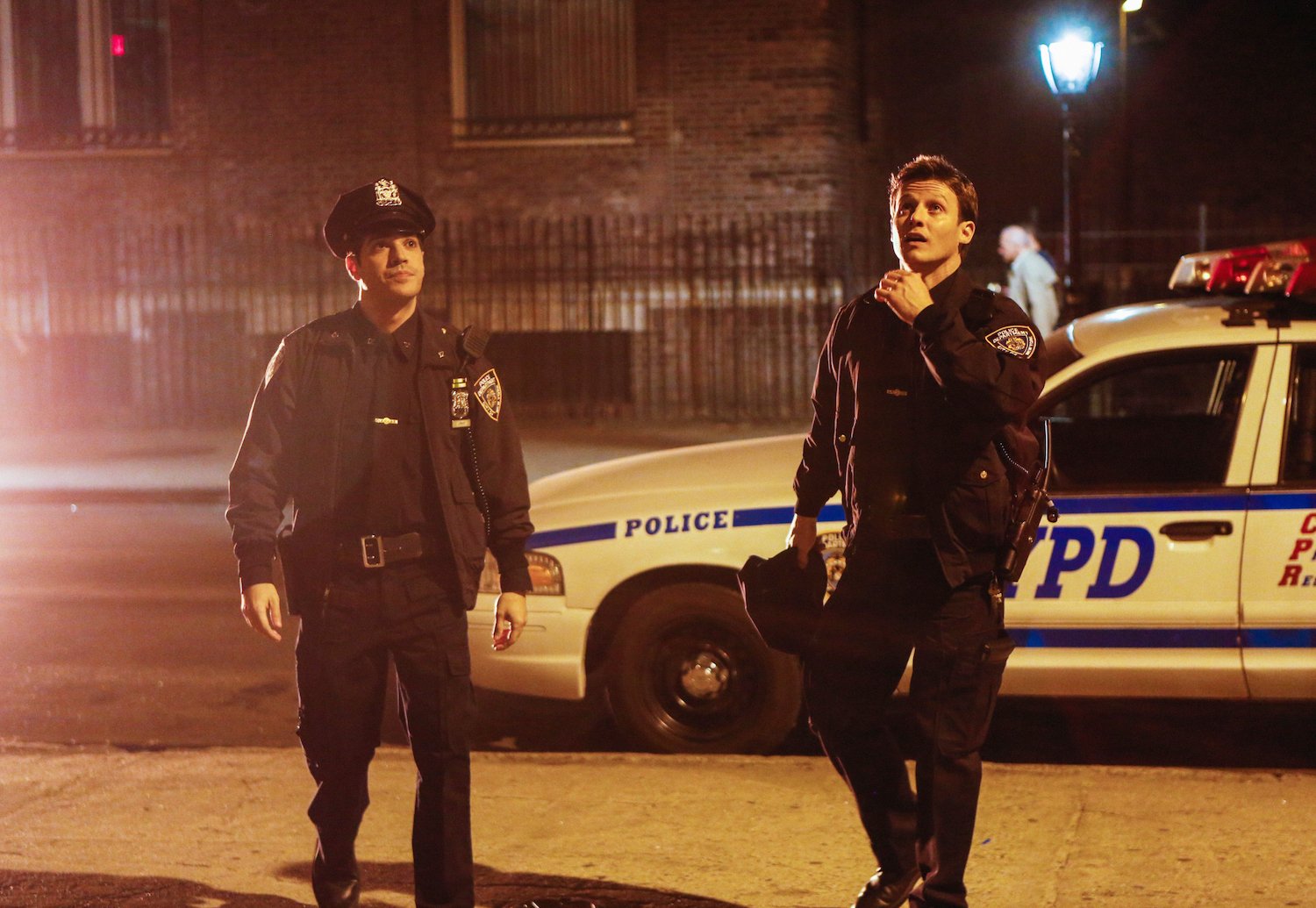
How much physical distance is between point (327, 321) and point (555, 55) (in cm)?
1616

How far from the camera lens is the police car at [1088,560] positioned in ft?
17.8

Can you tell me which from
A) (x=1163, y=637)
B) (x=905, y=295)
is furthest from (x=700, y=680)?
(x=905, y=295)

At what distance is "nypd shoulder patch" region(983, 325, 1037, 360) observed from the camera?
3.57 m

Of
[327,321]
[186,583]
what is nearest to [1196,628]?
[327,321]

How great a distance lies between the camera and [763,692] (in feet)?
18.8

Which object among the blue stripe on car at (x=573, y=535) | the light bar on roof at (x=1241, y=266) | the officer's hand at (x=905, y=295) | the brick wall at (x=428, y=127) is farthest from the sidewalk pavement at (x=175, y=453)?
the officer's hand at (x=905, y=295)

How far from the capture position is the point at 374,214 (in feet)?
12.2

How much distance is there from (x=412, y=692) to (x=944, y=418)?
131cm

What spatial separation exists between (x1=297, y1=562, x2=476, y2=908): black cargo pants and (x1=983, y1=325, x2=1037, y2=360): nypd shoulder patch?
1.30 meters

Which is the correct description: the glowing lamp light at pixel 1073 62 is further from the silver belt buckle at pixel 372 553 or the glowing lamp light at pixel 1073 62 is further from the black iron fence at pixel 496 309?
the silver belt buckle at pixel 372 553

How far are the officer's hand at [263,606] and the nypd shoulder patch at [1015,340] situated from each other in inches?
65.0

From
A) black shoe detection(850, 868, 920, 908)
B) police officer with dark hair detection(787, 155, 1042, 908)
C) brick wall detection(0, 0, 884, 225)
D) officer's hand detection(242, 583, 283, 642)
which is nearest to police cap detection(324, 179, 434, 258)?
officer's hand detection(242, 583, 283, 642)

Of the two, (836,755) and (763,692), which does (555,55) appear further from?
(836,755)

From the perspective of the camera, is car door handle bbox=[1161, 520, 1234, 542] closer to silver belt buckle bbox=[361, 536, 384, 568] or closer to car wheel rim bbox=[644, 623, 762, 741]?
car wheel rim bbox=[644, 623, 762, 741]
